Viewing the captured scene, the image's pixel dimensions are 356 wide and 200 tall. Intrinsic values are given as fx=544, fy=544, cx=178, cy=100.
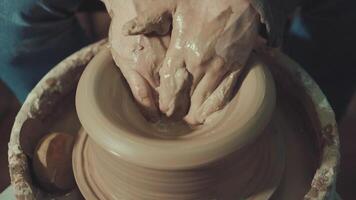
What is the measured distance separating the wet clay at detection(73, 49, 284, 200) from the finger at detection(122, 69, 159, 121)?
0.06ft

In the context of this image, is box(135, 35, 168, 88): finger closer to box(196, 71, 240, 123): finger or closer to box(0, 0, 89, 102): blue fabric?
box(196, 71, 240, 123): finger

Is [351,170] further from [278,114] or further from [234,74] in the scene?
[234,74]

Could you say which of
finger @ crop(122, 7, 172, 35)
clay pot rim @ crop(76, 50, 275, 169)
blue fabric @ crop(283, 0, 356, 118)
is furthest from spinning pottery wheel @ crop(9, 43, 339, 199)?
blue fabric @ crop(283, 0, 356, 118)

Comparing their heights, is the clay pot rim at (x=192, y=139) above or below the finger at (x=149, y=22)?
below

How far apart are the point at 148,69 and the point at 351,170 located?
1214 millimetres

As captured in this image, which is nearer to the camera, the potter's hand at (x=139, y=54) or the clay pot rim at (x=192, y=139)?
the clay pot rim at (x=192, y=139)

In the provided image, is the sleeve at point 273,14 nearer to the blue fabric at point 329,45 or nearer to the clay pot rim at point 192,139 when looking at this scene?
the clay pot rim at point 192,139

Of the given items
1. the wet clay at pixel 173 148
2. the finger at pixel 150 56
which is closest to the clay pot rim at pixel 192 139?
the wet clay at pixel 173 148

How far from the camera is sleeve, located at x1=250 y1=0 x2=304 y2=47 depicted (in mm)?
1116

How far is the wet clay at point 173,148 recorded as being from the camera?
3.34 feet

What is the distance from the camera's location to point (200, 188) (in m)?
1.09

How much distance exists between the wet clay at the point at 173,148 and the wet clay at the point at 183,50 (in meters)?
0.03

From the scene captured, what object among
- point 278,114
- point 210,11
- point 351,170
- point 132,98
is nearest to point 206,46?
point 210,11

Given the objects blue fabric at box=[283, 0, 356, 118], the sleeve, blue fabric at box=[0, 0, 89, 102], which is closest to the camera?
the sleeve
